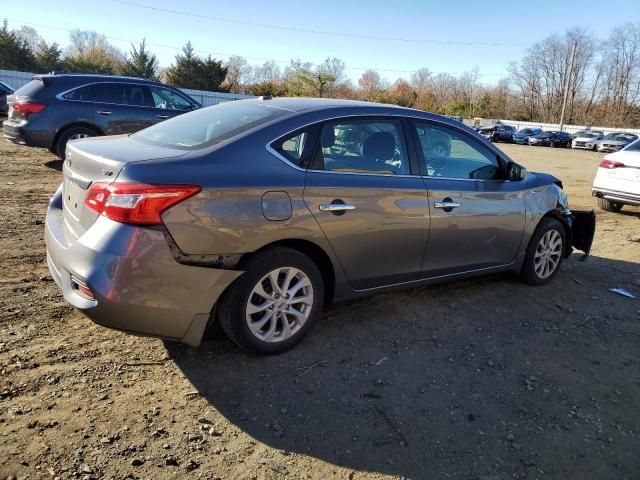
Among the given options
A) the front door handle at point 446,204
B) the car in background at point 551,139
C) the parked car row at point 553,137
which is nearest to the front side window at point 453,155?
the front door handle at point 446,204

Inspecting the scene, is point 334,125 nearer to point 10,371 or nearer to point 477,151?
point 477,151

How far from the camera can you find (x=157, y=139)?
11.7 feet

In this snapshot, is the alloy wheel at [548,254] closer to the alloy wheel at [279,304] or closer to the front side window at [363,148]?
the front side window at [363,148]

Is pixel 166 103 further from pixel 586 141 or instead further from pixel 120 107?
pixel 586 141

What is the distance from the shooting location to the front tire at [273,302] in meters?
3.18

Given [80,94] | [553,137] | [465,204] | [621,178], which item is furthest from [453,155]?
[553,137]

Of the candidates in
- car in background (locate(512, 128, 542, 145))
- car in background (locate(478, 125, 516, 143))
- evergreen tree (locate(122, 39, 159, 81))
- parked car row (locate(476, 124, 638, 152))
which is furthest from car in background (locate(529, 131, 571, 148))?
evergreen tree (locate(122, 39, 159, 81))

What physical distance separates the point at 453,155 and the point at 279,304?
2.11 m

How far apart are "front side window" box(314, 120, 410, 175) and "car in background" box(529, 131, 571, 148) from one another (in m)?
44.0

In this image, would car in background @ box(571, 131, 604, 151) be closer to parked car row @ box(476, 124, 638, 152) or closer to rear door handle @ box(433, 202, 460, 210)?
parked car row @ box(476, 124, 638, 152)

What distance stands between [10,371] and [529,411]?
306cm

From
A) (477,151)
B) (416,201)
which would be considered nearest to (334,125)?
(416,201)

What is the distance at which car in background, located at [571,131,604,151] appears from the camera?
135 feet

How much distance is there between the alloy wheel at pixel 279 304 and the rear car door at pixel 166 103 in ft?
25.1
